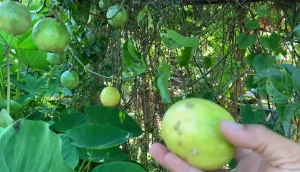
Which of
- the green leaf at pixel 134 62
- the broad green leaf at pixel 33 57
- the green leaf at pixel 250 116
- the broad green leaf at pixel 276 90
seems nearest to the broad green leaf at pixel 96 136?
the green leaf at pixel 134 62

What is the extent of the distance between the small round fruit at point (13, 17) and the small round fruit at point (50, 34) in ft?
0.12

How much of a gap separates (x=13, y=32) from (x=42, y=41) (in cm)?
7

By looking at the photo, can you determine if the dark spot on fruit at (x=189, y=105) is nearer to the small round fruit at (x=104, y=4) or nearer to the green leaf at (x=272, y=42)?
the green leaf at (x=272, y=42)

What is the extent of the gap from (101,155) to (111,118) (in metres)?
0.33

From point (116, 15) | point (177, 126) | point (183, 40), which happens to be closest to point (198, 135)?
point (177, 126)

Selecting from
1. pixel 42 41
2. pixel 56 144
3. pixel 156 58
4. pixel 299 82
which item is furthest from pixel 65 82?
pixel 299 82

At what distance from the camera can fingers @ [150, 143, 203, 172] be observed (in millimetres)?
724

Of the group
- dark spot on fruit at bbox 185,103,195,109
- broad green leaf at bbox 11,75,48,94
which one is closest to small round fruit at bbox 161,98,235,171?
dark spot on fruit at bbox 185,103,195,109

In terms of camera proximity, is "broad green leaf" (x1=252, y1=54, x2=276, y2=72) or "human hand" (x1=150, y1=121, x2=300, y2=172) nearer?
"human hand" (x1=150, y1=121, x2=300, y2=172)

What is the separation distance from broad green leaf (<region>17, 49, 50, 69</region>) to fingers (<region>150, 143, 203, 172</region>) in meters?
1.37

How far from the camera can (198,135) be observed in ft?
2.26

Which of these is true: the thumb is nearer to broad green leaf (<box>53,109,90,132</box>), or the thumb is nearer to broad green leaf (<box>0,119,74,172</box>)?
broad green leaf (<box>0,119,74,172</box>)

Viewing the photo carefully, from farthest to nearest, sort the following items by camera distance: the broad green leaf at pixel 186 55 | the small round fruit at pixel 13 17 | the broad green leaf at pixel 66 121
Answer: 1. the broad green leaf at pixel 66 121
2. the broad green leaf at pixel 186 55
3. the small round fruit at pixel 13 17

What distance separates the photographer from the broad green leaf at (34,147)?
1.05 m
